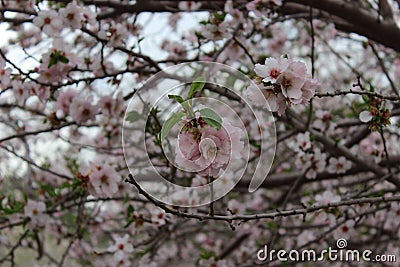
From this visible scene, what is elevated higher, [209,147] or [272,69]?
[272,69]

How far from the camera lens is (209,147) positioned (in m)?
1.08

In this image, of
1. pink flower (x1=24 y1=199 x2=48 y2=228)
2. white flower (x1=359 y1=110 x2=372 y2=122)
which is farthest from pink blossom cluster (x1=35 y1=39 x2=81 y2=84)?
white flower (x1=359 y1=110 x2=372 y2=122)

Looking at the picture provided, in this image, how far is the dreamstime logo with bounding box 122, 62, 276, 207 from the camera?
1090mm

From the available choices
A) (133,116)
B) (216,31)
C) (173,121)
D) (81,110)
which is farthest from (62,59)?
(173,121)

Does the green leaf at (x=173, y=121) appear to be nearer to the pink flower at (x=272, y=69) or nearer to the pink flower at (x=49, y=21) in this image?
the pink flower at (x=272, y=69)

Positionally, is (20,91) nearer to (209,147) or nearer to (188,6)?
(188,6)

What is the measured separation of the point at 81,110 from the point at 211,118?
51.5 inches

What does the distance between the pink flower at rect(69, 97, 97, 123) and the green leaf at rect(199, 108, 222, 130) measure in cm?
127

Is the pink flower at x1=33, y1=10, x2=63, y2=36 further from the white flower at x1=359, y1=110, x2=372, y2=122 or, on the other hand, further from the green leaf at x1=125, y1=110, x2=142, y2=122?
the white flower at x1=359, y1=110, x2=372, y2=122

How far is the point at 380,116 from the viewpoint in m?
1.48

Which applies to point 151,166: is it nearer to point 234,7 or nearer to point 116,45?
point 116,45

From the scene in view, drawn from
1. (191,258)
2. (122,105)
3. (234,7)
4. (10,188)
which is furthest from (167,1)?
(191,258)

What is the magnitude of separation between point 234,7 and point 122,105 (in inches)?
29.4

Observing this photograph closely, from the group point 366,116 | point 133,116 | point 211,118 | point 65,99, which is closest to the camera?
point 211,118
